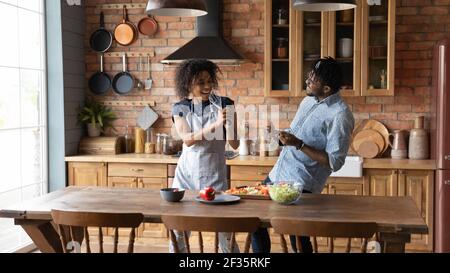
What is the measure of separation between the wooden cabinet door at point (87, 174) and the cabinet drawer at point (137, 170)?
9 centimetres

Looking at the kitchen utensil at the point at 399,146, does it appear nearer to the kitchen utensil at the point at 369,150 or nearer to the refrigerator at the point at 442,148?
the kitchen utensil at the point at 369,150

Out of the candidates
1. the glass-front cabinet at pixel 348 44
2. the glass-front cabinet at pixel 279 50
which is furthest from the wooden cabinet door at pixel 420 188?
the glass-front cabinet at pixel 279 50

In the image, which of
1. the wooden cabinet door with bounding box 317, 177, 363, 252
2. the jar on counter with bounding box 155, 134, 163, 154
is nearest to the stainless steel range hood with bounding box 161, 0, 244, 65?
the jar on counter with bounding box 155, 134, 163, 154

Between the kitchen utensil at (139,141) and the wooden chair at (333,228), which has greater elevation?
the kitchen utensil at (139,141)

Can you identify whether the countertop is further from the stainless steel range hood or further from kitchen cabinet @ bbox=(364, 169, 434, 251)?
the stainless steel range hood

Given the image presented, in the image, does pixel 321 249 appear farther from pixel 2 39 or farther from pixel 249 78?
pixel 2 39

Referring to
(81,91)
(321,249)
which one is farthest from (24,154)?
(321,249)

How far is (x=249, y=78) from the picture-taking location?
616 cm

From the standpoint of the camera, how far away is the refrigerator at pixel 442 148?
5195 millimetres

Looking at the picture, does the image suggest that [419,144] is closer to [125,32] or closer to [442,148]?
[442,148]

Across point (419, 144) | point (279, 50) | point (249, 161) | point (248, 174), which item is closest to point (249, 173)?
point (248, 174)

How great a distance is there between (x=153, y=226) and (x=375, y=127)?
2325 millimetres

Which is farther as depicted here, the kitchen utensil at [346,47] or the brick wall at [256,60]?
the brick wall at [256,60]
